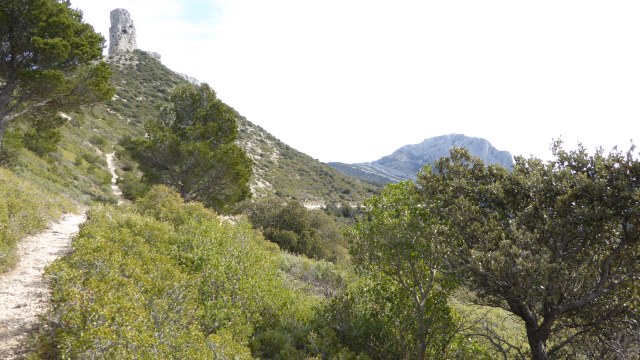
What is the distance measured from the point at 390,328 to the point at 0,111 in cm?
1829

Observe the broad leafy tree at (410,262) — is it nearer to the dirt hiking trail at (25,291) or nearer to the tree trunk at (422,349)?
the tree trunk at (422,349)

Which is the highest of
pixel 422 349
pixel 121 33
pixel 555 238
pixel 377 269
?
pixel 121 33

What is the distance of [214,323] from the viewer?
28.7 ft

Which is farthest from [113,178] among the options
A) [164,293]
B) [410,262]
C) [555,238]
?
[555,238]

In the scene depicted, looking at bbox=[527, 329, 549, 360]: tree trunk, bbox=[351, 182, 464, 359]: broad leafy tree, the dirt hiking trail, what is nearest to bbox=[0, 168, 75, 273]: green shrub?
the dirt hiking trail

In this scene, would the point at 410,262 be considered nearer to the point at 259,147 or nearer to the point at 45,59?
the point at 45,59

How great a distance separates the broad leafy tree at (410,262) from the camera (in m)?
9.72

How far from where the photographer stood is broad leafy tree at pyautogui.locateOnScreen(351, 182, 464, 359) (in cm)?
972

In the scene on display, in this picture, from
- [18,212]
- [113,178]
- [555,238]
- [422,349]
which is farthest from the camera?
[113,178]

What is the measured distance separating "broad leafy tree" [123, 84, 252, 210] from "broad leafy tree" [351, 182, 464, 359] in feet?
44.6

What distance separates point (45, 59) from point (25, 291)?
12.4 metres

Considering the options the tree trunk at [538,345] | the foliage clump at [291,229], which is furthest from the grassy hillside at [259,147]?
the tree trunk at [538,345]

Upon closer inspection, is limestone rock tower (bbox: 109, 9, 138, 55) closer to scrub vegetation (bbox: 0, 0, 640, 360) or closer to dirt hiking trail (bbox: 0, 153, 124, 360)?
scrub vegetation (bbox: 0, 0, 640, 360)

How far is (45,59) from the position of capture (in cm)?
1580
